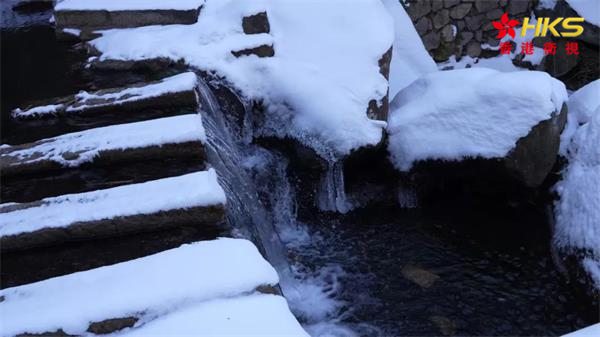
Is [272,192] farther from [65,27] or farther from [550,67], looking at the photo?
[550,67]

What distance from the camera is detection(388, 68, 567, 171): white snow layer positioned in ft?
10.1

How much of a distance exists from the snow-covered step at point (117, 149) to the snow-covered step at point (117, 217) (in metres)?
0.28

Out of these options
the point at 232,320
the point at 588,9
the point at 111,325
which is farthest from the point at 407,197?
the point at 588,9

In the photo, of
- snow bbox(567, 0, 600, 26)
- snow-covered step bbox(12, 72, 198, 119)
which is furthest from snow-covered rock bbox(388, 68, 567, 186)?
snow bbox(567, 0, 600, 26)

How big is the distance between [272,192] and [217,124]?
0.65 metres

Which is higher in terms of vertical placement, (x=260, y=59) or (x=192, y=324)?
(x=260, y=59)

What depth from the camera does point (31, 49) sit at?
370 cm

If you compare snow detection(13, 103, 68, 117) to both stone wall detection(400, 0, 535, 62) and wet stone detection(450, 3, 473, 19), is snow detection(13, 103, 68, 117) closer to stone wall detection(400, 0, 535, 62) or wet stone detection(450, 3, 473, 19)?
stone wall detection(400, 0, 535, 62)

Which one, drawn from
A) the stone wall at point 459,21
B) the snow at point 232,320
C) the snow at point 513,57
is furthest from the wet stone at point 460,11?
the snow at point 232,320

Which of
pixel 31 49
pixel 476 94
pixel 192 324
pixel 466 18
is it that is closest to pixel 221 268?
pixel 192 324

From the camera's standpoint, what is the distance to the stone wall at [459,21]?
17.4 ft

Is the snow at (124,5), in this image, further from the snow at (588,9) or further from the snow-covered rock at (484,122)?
the snow at (588,9)

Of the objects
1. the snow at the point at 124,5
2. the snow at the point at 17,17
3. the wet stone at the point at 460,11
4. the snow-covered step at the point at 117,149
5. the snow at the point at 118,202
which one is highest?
the snow at the point at 124,5

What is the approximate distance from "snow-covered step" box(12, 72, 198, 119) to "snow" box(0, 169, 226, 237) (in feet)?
2.03
